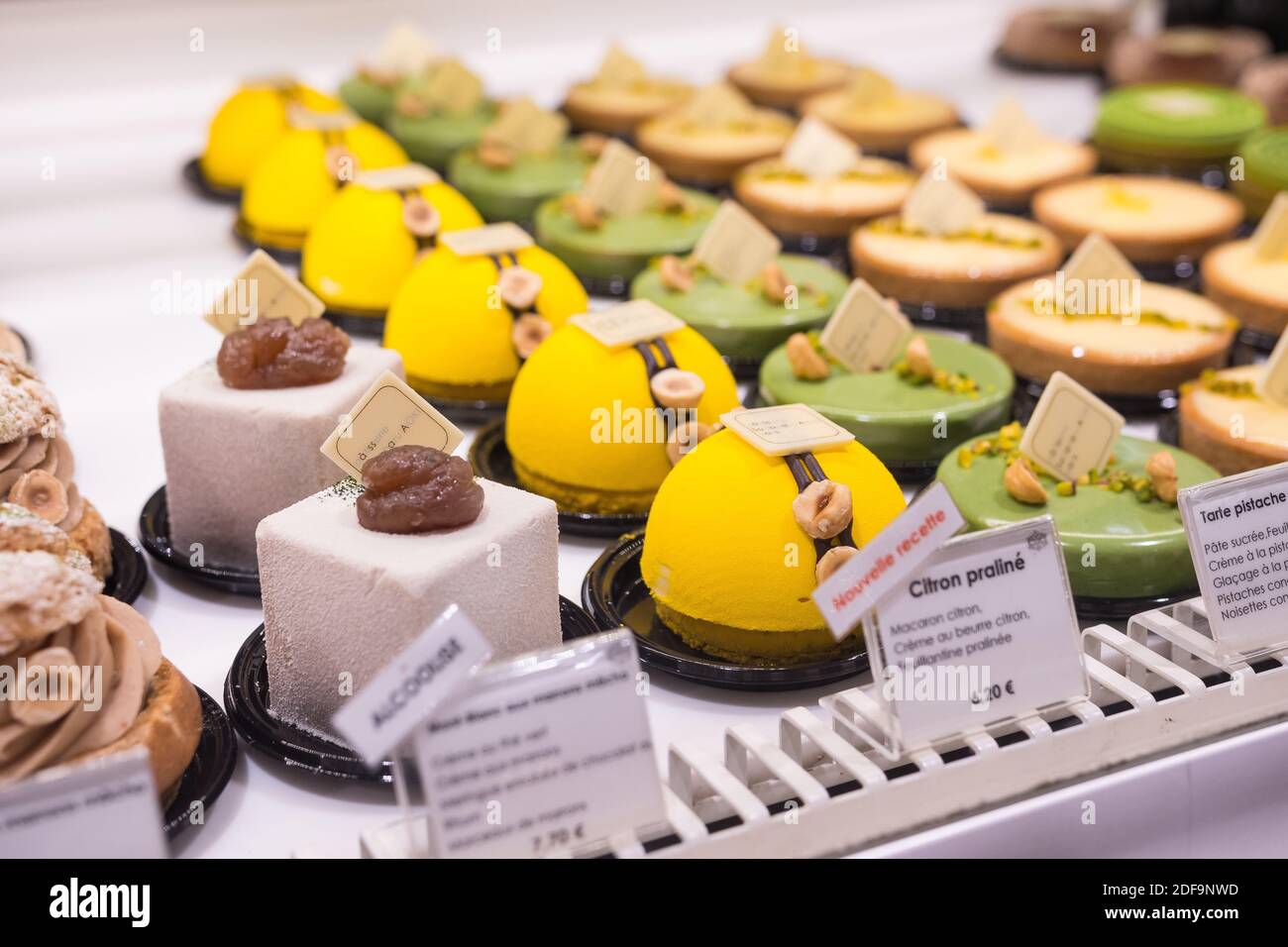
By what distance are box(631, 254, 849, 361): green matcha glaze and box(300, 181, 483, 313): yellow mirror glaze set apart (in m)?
0.49

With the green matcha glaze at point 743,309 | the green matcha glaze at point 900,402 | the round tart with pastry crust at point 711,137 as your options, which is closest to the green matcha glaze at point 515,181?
the round tart with pastry crust at point 711,137

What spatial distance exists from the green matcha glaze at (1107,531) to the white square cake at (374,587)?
2.42 ft

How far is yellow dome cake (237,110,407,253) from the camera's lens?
11.8 ft

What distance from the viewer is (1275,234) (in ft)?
11.0

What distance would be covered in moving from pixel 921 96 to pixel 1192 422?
7.69 feet

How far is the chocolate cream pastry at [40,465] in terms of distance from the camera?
82.9 inches

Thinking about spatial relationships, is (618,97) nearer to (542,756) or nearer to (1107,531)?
(1107,531)

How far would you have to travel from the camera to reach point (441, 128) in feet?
14.2

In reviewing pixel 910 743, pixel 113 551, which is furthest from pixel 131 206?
pixel 910 743

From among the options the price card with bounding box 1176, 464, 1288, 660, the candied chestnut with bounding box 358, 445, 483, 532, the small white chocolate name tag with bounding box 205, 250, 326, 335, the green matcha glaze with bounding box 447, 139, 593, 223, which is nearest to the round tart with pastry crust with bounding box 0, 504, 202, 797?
the candied chestnut with bounding box 358, 445, 483, 532

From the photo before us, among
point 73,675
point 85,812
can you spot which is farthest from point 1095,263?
point 85,812
